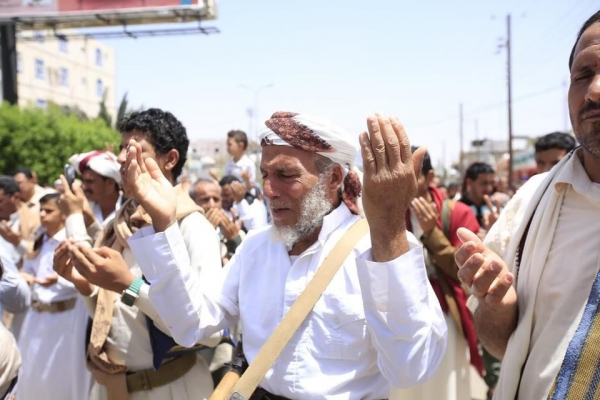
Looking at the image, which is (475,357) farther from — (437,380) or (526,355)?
(526,355)

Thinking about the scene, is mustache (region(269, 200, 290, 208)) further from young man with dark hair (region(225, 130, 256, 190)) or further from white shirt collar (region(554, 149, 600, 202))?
young man with dark hair (region(225, 130, 256, 190))

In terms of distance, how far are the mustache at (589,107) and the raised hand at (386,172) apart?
1.62 ft

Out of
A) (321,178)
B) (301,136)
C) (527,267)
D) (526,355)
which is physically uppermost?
(301,136)

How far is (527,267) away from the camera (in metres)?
1.64

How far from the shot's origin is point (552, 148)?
15.4ft

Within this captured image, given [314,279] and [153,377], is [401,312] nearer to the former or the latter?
[314,279]

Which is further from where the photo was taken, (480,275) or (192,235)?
(192,235)

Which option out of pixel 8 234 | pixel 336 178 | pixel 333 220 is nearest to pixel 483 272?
pixel 333 220

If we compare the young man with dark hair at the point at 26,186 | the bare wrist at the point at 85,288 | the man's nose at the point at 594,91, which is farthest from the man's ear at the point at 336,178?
the young man with dark hair at the point at 26,186

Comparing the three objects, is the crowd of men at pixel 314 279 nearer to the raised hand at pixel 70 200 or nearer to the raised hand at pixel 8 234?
the raised hand at pixel 70 200

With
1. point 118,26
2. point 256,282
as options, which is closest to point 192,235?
point 256,282

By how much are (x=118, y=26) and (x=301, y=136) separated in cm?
1716

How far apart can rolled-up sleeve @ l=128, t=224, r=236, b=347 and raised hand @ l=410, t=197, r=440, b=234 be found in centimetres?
201

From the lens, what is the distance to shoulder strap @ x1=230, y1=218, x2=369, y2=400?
1853mm
